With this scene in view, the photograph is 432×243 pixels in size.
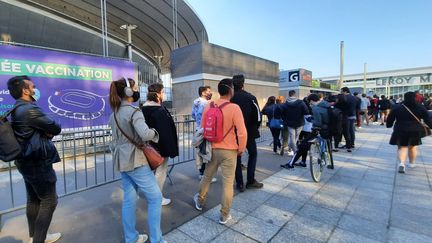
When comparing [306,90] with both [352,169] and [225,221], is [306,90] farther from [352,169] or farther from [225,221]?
[225,221]

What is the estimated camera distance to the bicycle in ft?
14.7

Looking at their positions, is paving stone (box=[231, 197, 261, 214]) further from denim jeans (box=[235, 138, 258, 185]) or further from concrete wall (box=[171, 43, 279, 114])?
concrete wall (box=[171, 43, 279, 114])

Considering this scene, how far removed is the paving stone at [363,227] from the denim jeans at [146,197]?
7.30ft

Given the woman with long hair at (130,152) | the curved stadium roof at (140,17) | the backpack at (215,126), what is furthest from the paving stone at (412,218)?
the curved stadium roof at (140,17)

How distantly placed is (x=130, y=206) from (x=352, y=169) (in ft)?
16.4

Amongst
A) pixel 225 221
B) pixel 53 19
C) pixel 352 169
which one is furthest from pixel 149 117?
pixel 53 19

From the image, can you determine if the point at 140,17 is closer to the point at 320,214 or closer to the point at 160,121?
the point at 160,121

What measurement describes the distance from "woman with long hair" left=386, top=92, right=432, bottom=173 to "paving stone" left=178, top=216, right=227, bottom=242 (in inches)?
178

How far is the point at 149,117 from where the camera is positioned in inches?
118

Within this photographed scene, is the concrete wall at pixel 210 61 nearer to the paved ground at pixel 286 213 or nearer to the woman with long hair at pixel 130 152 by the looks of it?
the paved ground at pixel 286 213

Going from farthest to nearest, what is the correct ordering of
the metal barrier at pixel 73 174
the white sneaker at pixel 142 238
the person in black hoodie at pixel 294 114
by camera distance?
the person in black hoodie at pixel 294 114 → the metal barrier at pixel 73 174 → the white sneaker at pixel 142 238

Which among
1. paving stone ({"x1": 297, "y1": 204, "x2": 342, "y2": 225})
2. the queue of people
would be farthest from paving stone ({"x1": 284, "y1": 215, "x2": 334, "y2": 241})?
the queue of people

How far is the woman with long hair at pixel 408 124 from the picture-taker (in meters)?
Answer: 4.97

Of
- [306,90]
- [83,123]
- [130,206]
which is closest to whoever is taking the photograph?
[130,206]
